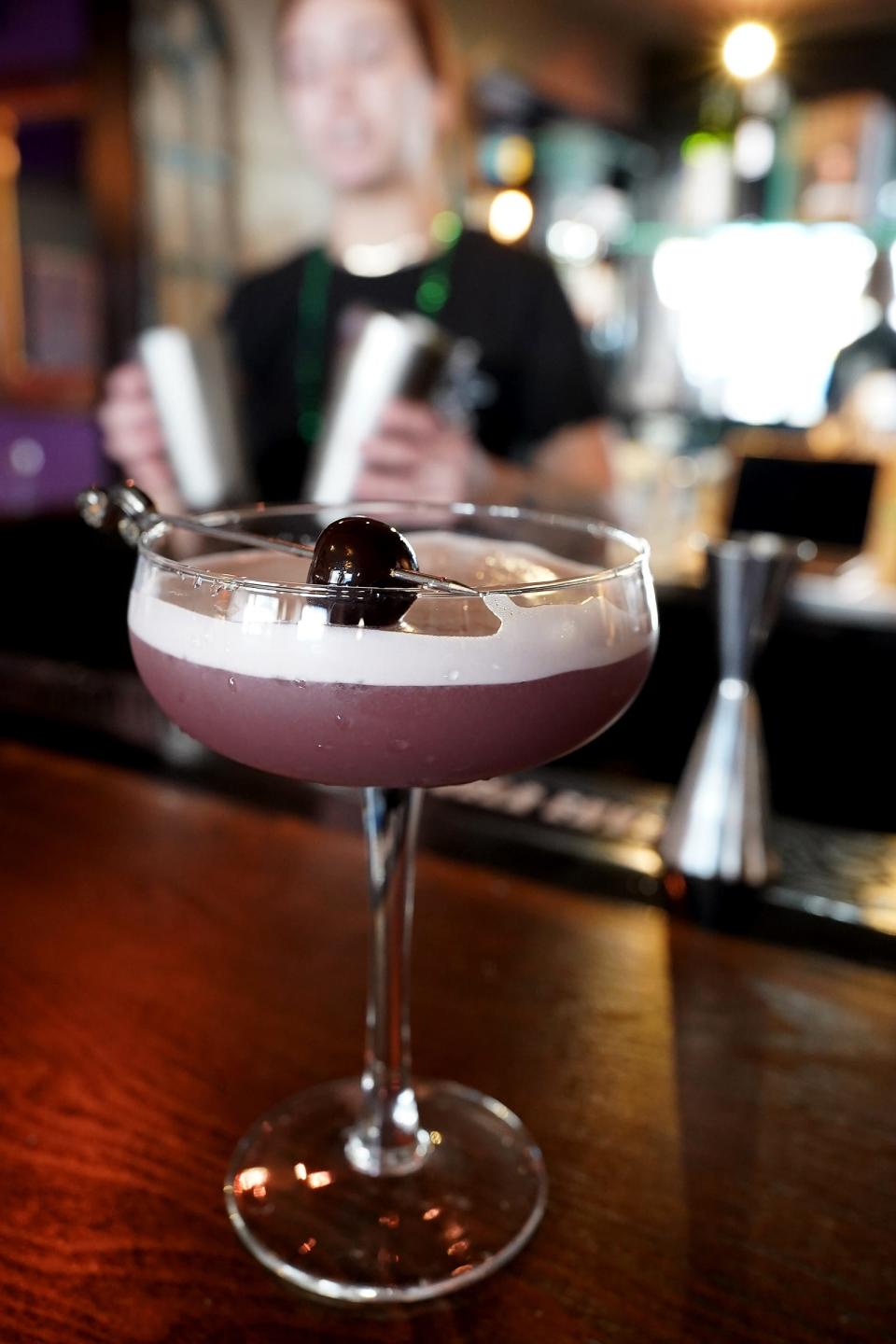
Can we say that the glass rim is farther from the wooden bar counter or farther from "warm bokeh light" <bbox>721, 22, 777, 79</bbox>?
"warm bokeh light" <bbox>721, 22, 777, 79</bbox>

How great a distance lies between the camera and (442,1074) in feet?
2.46

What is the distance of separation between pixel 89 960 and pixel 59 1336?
1.16 feet

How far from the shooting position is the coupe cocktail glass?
0.53 m

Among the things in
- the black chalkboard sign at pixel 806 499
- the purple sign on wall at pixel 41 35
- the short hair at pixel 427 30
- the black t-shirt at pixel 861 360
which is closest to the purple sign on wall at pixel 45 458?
the purple sign on wall at pixel 41 35

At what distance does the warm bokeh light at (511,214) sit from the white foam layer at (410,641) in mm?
3701

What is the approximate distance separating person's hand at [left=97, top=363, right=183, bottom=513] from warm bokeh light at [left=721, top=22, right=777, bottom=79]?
2517 mm

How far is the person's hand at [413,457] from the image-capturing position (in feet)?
4.90

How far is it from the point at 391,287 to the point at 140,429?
97cm

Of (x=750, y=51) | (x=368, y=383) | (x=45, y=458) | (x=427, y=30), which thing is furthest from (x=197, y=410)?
(x=45, y=458)

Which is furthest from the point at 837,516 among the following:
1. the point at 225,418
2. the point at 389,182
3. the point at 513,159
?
the point at 513,159

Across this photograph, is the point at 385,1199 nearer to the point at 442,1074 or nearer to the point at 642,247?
the point at 442,1074

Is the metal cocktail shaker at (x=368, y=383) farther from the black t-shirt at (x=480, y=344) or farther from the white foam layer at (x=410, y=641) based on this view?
the white foam layer at (x=410, y=641)

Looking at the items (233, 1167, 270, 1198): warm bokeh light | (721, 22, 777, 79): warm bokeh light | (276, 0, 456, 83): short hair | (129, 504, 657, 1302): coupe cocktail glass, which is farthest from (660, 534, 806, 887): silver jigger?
(721, 22, 777, 79): warm bokeh light

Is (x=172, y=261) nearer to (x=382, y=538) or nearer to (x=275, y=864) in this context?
(x=275, y=864)
